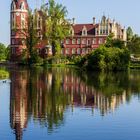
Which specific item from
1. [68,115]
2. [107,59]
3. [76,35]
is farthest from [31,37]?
[68,115]

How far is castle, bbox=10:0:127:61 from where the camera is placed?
319ft

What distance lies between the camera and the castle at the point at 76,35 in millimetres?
97375

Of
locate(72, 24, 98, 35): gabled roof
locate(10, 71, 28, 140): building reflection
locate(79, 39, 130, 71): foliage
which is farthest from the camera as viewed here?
locate(72, 24, 98, 35): gabled roof

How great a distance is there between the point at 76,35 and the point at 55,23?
2017cm

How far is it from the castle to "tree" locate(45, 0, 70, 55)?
9840mm

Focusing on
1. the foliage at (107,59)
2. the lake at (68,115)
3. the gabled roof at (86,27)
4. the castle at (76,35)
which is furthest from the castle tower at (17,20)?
the lake at (68,115)

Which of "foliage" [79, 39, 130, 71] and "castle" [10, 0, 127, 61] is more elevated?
"castle" [10, 0, 127, 61]

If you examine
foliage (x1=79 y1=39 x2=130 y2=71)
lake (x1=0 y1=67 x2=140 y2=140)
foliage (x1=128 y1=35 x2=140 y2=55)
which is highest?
foliage (x1=128 y1=35 x2=140 y2=55)

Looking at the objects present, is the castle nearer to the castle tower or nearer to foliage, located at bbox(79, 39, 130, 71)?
the castle tower

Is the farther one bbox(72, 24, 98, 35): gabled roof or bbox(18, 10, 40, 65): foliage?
bbox(72, 24, 98, 35): gabled roof

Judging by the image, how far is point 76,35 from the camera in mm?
102625

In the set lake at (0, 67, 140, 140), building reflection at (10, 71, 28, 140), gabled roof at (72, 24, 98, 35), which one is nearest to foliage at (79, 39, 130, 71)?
gabled roof at (72, 24, 98, 35)

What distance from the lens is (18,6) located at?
100 m

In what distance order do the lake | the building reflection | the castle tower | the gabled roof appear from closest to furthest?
the lake → the building reflection → the castle tower → the gabled roof
